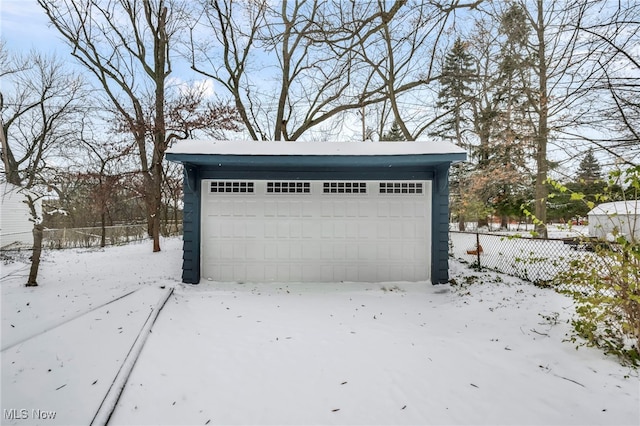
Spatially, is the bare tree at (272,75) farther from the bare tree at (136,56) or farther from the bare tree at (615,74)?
the bare tree at (615,74)

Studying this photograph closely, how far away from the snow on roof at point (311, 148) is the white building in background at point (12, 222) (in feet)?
35.6

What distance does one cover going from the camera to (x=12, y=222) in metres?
12.3

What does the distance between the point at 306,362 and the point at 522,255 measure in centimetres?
771

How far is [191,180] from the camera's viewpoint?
538 cm

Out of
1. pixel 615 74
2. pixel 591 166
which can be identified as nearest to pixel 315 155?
pixel 615 74

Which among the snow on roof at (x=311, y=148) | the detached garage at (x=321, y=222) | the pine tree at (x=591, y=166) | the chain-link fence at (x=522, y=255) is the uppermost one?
the snow on roof at (x=311, y=148)

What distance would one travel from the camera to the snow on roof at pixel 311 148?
511cm

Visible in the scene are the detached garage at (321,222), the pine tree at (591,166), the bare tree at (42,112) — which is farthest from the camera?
the bare tree at (42,112)

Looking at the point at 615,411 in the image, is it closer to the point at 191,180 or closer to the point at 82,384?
the point at 82,384

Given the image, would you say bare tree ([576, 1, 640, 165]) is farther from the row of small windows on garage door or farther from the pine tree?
the row of small windows on garage door

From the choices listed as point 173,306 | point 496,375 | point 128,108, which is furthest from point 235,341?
point 128,108

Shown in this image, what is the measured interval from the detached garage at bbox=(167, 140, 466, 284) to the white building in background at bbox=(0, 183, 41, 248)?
35.7 feet

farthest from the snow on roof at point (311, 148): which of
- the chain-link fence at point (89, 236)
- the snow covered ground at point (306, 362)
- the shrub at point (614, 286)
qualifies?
the chain-link fence at point (89, 236)

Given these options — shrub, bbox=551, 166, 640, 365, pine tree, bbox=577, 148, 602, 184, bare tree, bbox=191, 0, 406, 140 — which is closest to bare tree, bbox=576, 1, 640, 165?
pine tree, bbox=577, 148, 602, 184
